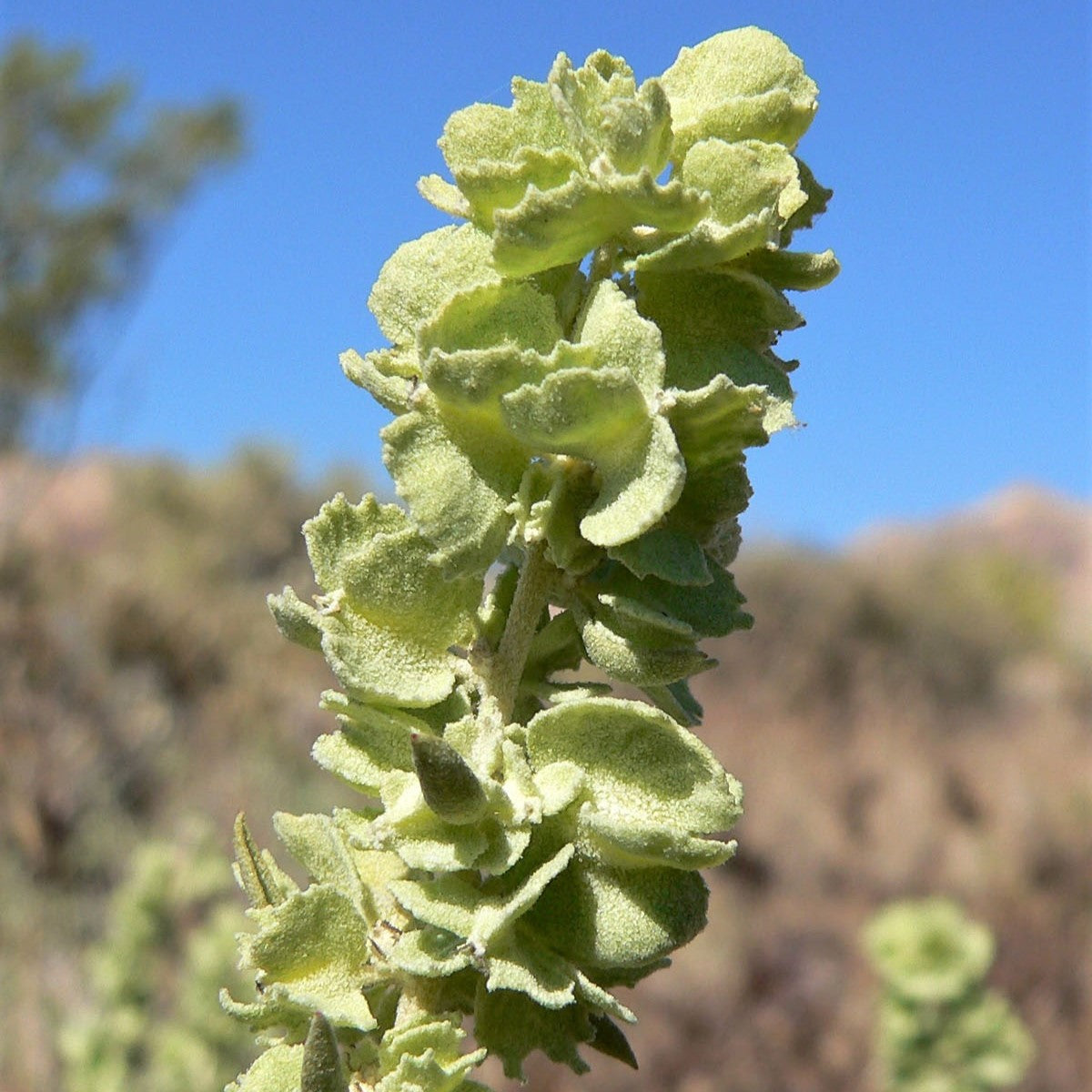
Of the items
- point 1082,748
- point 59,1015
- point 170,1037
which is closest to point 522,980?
point 170,1037

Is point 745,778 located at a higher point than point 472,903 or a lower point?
higher

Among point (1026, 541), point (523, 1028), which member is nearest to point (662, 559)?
point (523, 1028)

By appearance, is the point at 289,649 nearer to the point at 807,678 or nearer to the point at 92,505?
the point at 807,678

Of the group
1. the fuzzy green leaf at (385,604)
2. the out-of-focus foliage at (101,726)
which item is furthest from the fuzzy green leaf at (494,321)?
the out-of-focus foliage at (101,726)

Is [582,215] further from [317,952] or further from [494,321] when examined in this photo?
[317,952]

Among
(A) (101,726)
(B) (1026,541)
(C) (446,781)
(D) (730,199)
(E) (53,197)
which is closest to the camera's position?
(C) (446,781)

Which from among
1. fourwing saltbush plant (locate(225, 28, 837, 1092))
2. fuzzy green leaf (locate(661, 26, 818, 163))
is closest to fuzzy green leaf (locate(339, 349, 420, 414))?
fourwing saltbush plant (locate(225, 28, 837, 1092))

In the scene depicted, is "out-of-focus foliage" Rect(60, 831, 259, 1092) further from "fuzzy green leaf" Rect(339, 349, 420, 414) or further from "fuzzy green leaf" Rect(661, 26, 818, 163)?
Answer: "fuzzy green leaf" Rect(661, 26, 818, 163)
